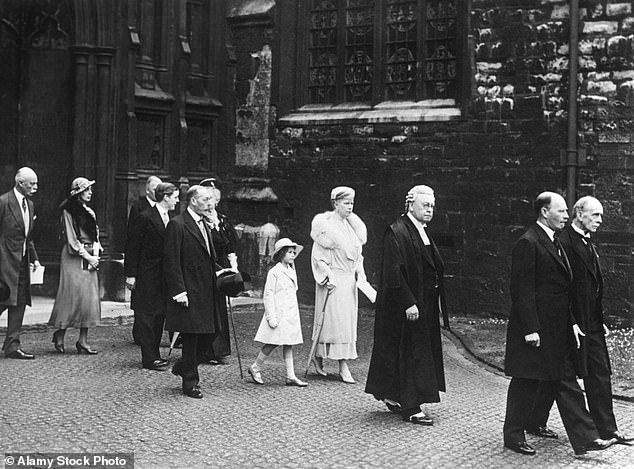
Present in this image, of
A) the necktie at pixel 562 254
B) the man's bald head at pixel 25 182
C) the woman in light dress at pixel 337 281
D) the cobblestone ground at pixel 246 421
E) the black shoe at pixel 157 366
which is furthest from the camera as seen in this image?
the man's bald head at pixel 25 182

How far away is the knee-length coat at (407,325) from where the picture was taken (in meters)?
8.02

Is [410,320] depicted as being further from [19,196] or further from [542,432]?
[19,196]

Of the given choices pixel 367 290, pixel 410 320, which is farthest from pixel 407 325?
pixel 367 290

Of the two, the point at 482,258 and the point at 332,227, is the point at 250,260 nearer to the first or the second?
the point at 482,258

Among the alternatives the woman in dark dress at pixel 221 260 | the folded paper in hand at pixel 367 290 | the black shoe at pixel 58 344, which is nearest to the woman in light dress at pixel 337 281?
the folded paper in hand at pixel 367 290

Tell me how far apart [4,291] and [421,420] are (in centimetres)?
482

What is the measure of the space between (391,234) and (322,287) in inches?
77.7

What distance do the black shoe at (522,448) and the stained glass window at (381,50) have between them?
364 inches

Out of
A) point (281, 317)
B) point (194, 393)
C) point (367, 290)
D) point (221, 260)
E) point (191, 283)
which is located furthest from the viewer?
point (221, 260)

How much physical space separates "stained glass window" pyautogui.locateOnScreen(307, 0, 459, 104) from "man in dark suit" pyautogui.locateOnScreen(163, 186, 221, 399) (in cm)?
766

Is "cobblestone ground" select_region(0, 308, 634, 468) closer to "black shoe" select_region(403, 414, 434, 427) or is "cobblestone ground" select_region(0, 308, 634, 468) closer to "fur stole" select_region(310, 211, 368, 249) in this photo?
"black shoe" select_region(403, 414, 434, 427)

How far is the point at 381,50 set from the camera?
16.5 m

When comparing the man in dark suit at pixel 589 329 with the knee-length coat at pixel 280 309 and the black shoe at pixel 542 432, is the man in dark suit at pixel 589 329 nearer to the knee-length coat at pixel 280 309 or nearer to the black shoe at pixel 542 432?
the black shoe at pixel 542 432

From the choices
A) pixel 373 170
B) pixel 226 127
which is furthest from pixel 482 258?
pixel 226 127
